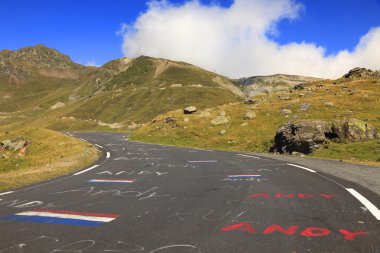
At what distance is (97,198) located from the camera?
420 inches

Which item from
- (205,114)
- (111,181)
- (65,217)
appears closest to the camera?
(65,217)

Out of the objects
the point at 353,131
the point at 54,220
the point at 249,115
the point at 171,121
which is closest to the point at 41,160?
the point at 54,220

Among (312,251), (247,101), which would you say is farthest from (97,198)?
(247,101)

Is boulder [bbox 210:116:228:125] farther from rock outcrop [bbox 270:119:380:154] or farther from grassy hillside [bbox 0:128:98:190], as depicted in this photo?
rock outcrop [bbox 270:119:380:154]

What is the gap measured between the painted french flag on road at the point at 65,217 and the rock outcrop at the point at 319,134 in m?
24.5

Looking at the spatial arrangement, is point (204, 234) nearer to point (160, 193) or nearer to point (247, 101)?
point (160, 193)

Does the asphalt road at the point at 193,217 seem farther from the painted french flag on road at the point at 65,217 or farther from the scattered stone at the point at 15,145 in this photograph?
the scattered stone at the point at 15,145

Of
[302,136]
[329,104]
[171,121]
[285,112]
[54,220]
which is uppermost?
[329,104]

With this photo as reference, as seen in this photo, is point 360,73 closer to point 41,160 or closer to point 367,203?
point 41,160

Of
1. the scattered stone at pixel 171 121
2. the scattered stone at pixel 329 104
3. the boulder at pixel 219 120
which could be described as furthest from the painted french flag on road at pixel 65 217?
the scattered stone at pixel 329 104

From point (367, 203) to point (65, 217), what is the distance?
23.9ft

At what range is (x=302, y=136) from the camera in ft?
100

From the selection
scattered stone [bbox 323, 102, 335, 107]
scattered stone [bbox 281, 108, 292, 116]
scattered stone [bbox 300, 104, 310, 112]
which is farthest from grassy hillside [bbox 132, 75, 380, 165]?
scattered stone [bbox 281, 108, 292, 116]

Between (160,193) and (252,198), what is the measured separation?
2877 millimetres
